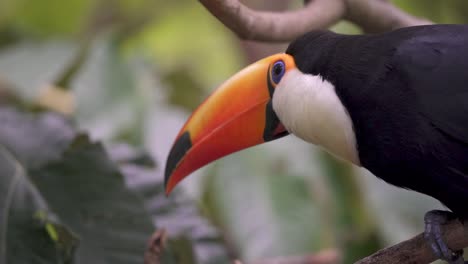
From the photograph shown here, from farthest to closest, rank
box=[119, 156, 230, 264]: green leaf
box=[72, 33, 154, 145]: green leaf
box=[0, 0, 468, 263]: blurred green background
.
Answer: box=[72, 33, 154, 145]: green leaf → box=[119, 156, 230, 264]: green leaf → box=[0, 0, 468, 263]: blurred green background

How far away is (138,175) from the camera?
73.1 inches

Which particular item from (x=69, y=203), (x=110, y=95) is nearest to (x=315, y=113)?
(x=69, y=203)

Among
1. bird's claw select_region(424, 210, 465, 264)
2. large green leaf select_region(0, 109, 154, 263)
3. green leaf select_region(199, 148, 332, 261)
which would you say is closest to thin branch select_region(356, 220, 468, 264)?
bird's claw select_region(424, 210, 465, 264)

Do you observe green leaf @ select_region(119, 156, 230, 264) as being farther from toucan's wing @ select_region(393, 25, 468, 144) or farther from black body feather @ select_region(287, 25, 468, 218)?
toucan's wing @ select_region(393, 25, 468, 144)

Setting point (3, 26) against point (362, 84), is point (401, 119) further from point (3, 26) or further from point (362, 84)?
point (3, 26)

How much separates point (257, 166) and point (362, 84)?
1.05 meters

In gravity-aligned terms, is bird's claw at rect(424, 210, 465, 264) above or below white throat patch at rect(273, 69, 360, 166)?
below

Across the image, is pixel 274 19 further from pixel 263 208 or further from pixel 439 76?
pixel 263 208

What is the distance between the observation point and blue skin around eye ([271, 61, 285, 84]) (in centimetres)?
137

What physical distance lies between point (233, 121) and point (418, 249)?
0.39 m

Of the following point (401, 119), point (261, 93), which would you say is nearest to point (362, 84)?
point (401, 119)

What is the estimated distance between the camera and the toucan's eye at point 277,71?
1366 mm

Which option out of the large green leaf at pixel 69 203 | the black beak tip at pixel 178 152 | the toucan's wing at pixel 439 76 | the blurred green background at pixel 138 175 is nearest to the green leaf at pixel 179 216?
the blurred green background at pixel 138 175

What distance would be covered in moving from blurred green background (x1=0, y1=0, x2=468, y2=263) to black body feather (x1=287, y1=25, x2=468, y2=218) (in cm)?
53
